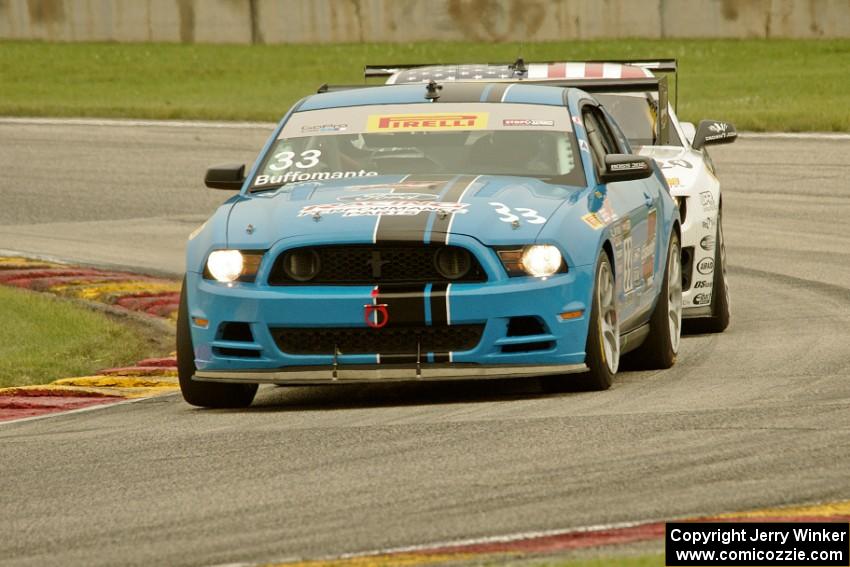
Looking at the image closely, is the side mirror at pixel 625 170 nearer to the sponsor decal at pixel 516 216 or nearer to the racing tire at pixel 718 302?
the sponsor decal at pixel 516 216

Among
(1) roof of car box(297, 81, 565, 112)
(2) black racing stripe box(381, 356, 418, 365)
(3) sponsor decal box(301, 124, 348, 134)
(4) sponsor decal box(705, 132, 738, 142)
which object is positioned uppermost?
(1) roof of car box(297, 81, 565, 112)

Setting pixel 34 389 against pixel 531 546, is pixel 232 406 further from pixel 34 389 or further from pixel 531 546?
pixel 531 546

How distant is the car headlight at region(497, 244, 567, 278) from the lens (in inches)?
321

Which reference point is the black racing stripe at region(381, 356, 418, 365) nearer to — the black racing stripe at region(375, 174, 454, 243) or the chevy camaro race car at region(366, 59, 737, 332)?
the black racing stripe at region(375, 174, 454, 243)

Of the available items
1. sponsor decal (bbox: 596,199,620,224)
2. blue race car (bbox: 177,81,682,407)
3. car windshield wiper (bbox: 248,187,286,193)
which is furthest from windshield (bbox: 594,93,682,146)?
car windshield wiper (bbox: 248,187,286,193)

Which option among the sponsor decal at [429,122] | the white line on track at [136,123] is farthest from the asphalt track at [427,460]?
the white line on track at [136,123]

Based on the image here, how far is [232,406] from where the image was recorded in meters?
8.79

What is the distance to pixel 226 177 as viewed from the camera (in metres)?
9.48

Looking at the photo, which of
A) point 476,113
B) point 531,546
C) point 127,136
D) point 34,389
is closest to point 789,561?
point 531,546

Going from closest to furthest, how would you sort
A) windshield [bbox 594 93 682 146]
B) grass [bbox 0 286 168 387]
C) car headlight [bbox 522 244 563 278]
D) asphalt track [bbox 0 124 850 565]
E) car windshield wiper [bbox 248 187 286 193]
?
asphalt track [bbox 0 124 850 565] → car headlight [bbox 522 244 563 278] → car windshield wiper [bbox 248 187 286 193] → grass [bbox 0 286 168 387] → windshield [bbox 594 93 682 146]

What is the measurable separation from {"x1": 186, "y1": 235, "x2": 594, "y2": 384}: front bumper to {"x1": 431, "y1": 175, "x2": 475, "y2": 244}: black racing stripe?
7cm

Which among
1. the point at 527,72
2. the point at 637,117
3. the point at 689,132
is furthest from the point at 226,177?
the point at 689,132

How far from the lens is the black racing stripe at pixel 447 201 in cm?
812

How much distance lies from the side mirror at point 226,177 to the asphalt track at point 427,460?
3.41 feet
